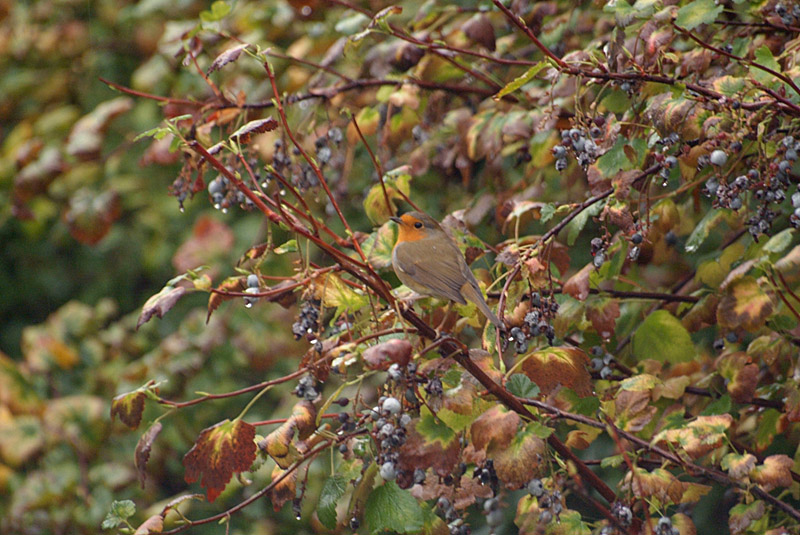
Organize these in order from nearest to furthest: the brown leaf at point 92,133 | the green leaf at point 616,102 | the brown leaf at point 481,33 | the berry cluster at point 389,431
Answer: the berry cluster at point 389,431, the green leaf at point 616,102, the brown leaf at point 481,33, the brown leaf at point 92,133

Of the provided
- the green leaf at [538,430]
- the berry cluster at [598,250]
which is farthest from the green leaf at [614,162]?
the green leaf at [538,430]

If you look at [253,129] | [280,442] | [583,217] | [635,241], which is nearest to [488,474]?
[280,442]

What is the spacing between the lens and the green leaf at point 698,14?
1472 millimetres

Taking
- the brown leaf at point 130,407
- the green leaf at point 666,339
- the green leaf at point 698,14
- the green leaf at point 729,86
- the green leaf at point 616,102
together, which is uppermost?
the green leaf at point 698,14

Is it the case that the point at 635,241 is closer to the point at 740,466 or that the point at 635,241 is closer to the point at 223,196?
the point at 740,466

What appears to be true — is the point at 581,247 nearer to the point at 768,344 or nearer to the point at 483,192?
the point at 483,192

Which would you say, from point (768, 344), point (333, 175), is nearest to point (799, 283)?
point (768, 344)

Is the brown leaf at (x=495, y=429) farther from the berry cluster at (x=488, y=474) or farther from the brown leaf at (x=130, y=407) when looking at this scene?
the brown leaf at (x=130, y=407)

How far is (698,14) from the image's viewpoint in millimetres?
1498

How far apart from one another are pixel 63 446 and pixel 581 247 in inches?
85.3

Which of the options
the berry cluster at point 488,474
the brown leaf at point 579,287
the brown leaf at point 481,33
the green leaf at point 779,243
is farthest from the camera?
the brown leaf at point 481,33

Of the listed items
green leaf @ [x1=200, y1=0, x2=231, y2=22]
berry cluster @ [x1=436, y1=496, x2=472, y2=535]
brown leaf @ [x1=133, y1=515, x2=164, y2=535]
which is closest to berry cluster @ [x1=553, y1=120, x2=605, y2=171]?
berry cluster @ [x1=436, y1=496, x2=472, y2=535]

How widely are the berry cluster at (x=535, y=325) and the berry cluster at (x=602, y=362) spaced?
0.93ft

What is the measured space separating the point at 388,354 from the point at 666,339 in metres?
0.81
